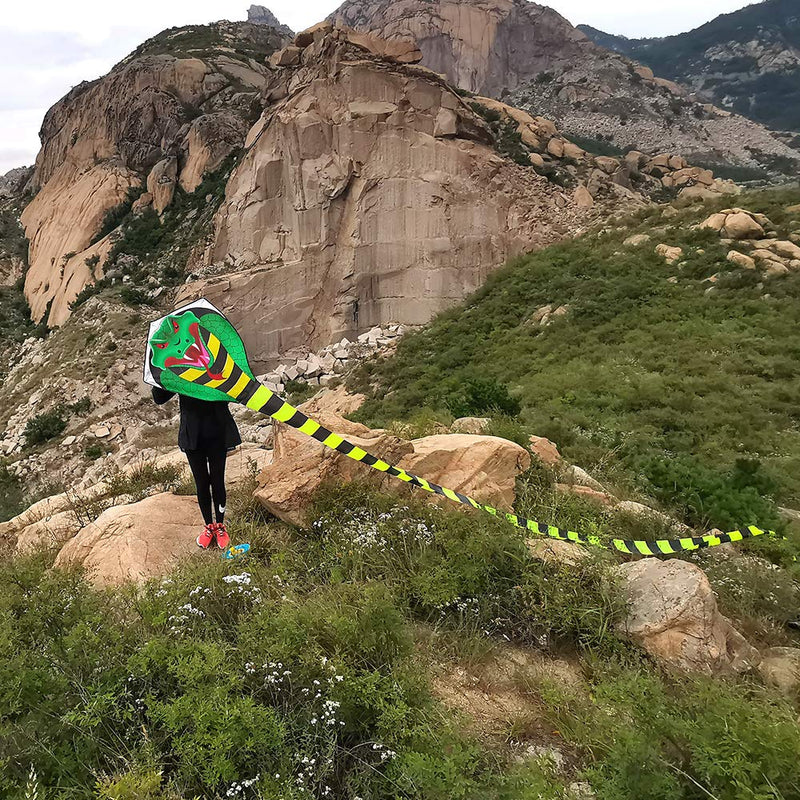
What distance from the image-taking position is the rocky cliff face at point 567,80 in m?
46.5

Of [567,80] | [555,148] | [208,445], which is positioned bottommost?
[208,445]

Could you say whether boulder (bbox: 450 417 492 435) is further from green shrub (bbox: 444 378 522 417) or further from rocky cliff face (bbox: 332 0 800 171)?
rocky cliff face (bbox: 332 0 800 171)

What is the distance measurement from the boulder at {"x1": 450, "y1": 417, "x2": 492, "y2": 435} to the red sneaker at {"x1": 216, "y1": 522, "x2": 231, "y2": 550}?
10.3 feet

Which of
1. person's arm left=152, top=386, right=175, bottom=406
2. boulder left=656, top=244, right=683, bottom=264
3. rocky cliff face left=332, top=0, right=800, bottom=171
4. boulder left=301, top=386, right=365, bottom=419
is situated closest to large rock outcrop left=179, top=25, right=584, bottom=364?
boulder left=656, top=244, right=683, bottom=264

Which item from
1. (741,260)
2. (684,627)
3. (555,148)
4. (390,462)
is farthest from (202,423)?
(555,148)

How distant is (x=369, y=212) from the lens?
18.7 meters

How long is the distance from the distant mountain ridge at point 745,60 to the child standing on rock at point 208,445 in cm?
7964

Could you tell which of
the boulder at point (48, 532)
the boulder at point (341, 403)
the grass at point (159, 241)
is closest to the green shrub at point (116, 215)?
the grass at point (159, 241)

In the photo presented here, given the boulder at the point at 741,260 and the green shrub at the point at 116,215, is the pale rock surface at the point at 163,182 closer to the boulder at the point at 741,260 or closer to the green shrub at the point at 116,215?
the green shrub at the point at 116,215

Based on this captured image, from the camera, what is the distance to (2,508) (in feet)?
38.7

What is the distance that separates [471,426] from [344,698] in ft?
14.4

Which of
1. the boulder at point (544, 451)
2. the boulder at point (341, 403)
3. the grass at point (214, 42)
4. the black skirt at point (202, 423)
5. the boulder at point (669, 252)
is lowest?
the boulder at point (341, 403)

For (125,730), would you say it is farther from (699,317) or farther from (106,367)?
(106,367)

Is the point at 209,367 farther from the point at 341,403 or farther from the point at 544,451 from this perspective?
the point at 341,403
